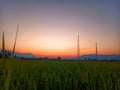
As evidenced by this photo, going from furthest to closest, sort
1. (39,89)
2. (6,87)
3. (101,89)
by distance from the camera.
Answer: (39,89), (101,89), (6,87)

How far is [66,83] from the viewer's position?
4.51 meters

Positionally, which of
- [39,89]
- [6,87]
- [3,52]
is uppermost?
[3,52]

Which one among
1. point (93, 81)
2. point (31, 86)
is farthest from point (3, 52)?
point (93, 81)

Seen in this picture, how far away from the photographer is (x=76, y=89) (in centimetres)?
440

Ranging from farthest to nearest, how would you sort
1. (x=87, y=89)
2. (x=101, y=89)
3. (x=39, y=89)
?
(x=39, y=89) → (x=87, y=89) → (x=101, y=89)

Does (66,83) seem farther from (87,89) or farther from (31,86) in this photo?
(31,86)

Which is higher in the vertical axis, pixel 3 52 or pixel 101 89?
pixel 3 52

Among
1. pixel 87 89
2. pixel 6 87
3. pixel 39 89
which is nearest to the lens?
pixel 6 87

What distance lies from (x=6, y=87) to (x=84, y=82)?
4013 mm

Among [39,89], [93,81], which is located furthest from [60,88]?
[93,81]

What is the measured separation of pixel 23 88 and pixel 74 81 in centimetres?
121

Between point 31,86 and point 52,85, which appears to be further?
point 52,85

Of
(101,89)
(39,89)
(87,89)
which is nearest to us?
(101,89)

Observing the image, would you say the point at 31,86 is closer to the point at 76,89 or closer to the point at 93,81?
the point at 76,89
